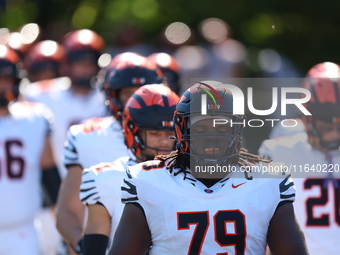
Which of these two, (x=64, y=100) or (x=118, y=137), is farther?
(x=64, y=100)

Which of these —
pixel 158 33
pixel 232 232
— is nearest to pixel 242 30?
pixel 158 33

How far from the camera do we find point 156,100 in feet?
13.7

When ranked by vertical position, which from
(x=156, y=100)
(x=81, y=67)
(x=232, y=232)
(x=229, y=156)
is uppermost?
(x=81, y=67)

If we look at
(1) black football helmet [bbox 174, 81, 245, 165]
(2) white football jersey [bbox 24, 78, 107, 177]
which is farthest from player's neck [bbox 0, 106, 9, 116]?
(1) black football helmet [bbox 174, 81, 245, 165]

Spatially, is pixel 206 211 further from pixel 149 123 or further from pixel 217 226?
pixel 149 123

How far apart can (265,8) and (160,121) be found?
17.3 feet

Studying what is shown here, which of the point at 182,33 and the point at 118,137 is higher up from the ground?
the point at 182,33

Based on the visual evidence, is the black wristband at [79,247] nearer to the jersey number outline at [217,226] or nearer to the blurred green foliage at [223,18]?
the jersey number outline at [217,226]

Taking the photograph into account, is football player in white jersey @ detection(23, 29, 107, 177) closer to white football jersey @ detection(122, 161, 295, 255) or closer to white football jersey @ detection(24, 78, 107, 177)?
white football jersey @ detection(24, 78, 107, 177)

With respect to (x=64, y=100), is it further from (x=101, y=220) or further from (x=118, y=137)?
(x=101, y=220)

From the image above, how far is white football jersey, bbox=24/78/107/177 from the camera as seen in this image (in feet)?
22.7

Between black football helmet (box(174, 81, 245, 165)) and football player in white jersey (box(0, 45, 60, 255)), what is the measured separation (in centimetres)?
262

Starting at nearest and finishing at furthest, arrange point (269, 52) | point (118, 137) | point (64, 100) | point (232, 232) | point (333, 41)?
point (232, 232) → point (118, 137) → point (64, 100) → point (333, 41) → point (269, 52)

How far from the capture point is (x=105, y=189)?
393 centimetres
